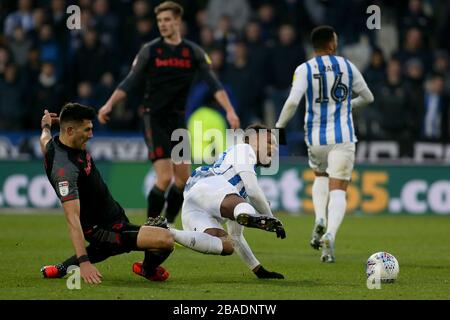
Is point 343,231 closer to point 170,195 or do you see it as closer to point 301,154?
point 170,195

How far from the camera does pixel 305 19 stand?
67.1 ft

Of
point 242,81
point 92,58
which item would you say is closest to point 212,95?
point 242,81

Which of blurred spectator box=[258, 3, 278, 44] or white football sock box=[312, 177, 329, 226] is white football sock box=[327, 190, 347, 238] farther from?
blurred spectator box=[258, 3, 278, 44]

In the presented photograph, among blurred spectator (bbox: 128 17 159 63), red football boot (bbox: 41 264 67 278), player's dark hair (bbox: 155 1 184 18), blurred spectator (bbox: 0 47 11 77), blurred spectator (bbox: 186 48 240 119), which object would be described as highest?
blurred spectator (bbox: 128 17 159 63)

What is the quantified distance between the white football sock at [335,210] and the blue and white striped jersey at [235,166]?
1.74m

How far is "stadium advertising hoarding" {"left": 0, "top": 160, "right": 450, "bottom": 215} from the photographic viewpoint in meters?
16.9

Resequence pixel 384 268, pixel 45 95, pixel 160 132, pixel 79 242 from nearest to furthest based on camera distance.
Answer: pixel 79 242 → pixel 384 268 → pixel 160 132 → pixel 45 95

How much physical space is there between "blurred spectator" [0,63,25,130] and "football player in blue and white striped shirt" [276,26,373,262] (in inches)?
384

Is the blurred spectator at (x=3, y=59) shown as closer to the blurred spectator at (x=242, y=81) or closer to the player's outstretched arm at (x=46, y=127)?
the blurred spectator at (x=242, y=81)

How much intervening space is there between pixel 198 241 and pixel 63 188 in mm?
1153

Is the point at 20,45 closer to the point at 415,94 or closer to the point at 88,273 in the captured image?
the point at 415,94

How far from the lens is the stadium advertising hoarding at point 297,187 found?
1689cm

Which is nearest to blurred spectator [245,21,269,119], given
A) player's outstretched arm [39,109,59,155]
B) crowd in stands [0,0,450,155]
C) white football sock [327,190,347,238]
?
crowd in stands [0,0,450,155]

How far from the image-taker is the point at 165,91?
40.3 ft
